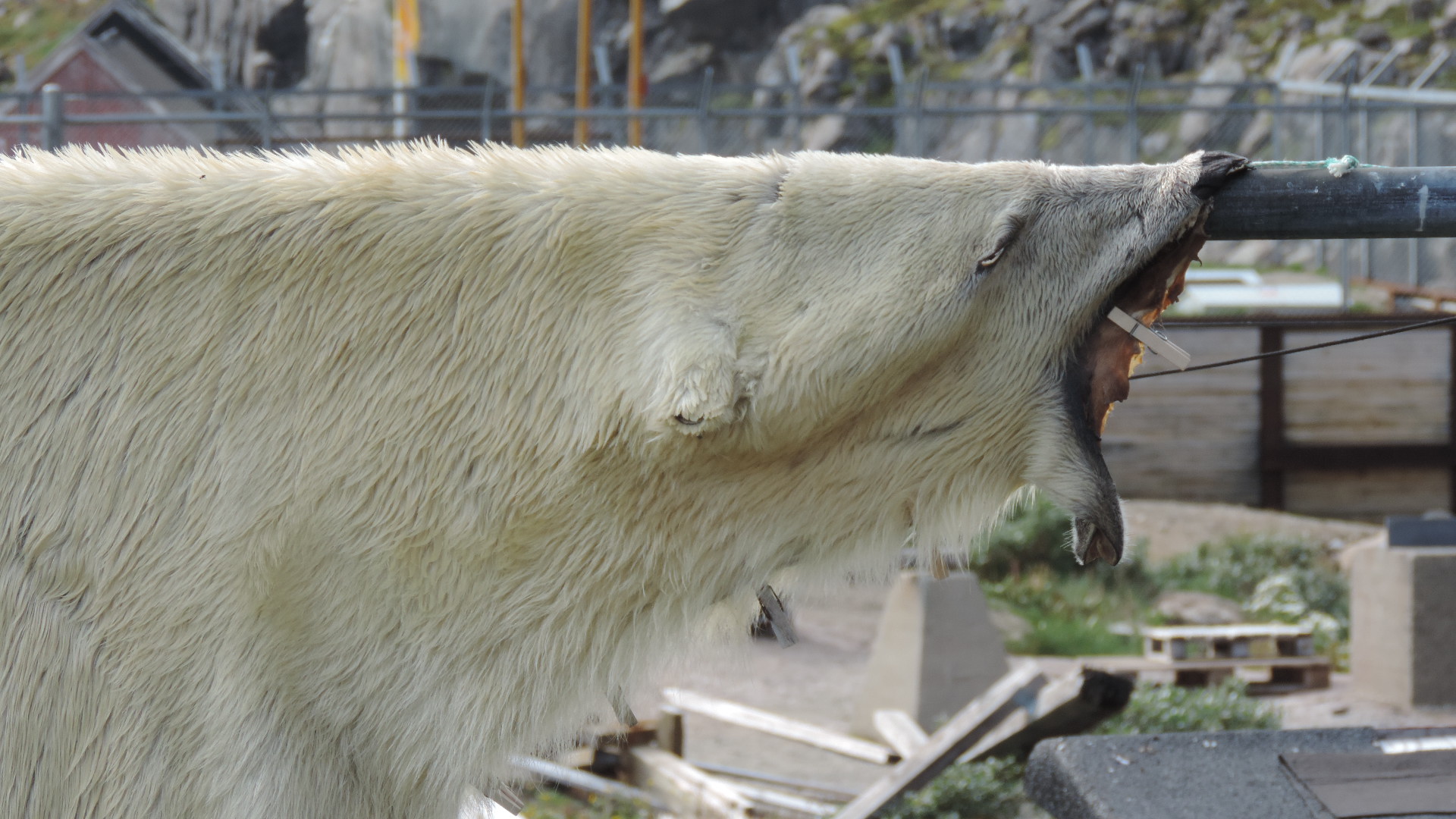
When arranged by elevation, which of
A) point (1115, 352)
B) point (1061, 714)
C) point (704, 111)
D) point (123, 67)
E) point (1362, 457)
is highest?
point (123, 67)

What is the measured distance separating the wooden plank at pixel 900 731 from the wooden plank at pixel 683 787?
92cm

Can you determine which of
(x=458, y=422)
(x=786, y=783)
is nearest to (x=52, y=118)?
(x=786, y=783)

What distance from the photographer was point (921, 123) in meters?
12.7

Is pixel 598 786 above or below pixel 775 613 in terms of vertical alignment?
below

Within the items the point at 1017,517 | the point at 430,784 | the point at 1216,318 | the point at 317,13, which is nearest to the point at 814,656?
the point at 1017,517

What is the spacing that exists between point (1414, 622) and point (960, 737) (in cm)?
324

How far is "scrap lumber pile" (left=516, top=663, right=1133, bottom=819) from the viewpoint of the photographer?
5.19 m

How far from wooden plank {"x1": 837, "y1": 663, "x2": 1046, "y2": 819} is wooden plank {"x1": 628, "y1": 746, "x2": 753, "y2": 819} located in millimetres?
459

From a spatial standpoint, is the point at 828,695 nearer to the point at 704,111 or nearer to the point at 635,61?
the point at 704,111

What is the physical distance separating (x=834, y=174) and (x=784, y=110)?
1166 centimetres

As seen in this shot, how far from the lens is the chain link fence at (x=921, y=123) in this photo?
494 inches

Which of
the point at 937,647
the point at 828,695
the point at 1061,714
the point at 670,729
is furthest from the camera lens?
the point at 828,695

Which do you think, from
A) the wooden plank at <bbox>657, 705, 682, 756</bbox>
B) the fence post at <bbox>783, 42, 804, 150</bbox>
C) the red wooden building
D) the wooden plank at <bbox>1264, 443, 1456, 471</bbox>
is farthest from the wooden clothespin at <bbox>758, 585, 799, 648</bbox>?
the red wooden building

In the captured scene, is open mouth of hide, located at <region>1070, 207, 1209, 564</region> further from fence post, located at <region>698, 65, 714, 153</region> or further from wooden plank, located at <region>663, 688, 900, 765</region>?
fence post, located at <region>698, 65, 714, 153</region>
